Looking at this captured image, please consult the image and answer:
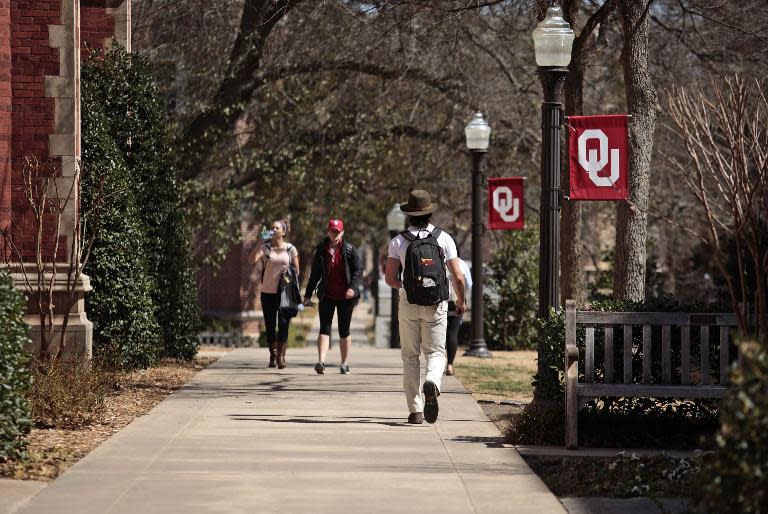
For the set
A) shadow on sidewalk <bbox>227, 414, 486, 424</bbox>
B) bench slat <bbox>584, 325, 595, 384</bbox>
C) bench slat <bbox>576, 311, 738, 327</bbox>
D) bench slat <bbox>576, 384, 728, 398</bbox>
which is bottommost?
shadow on sidewalk <bbox>227, 414, 486, 424</bbox>

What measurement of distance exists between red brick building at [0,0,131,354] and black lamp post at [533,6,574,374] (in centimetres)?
537

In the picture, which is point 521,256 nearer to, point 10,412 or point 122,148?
point 122,148

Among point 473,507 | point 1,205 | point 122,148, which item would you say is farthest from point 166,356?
point 473,507

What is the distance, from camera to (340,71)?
23484 millimetres

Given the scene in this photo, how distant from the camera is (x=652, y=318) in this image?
9.29 m

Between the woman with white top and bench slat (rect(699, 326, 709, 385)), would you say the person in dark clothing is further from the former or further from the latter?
bench slat (rect(699, 326, 709, 385))

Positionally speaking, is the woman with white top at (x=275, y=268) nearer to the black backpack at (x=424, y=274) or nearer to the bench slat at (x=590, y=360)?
the black backpack at (x=424, y=274)

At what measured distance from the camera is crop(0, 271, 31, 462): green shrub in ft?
25.8

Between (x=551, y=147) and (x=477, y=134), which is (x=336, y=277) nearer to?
(x=551, y=147)

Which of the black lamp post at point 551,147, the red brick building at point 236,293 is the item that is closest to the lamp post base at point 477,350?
the black lamp post at point 551,147

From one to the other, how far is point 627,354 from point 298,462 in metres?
2.57

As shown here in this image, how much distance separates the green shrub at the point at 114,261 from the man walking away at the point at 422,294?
4583 mm

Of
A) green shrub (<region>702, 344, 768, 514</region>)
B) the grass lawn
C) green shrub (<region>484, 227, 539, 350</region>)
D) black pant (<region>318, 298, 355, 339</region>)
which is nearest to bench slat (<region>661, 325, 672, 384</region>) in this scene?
the grass lawn

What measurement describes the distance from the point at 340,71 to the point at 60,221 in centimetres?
1082
